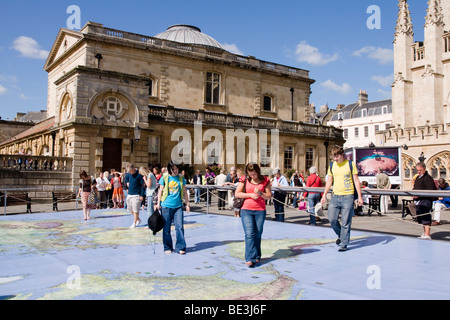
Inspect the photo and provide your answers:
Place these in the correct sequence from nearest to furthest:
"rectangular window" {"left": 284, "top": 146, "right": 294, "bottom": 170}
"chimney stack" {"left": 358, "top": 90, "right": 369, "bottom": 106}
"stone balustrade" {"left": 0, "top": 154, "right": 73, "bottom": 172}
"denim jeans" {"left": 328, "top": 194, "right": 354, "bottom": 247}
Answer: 1. "denim jeans" {"left": 328, "top": 194, "right": 354, "bottom": 247}
2. "stone balustrade" {"left": 0, "top": 154, "right": 73, "bottom": 172}
3. "rectangular window" {"left": 284, "top": 146, "right": 294, "bottom": 170}
4. "chimney stack" {"left": 358, "top": 90, "right": 369, "bottom": 106}

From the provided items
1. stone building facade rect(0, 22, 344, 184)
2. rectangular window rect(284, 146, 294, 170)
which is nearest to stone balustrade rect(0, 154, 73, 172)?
stone building facade rect(0, 22, 344, 184)

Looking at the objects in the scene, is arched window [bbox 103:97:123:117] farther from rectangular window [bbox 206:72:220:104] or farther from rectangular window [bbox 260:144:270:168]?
rectangular window [bbox 206:72:220:104]

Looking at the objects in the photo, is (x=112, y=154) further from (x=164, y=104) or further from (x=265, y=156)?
(x=265, y=156)

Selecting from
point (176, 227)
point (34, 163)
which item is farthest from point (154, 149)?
point (176, 227)

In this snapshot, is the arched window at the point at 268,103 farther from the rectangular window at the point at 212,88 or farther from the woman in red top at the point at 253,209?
the woman in red top at the point at 253,209

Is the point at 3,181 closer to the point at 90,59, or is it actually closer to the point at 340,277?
the point at 90,59

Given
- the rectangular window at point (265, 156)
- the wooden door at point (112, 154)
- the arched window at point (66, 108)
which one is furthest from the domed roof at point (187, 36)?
→ the wooden door at point (112, 154)

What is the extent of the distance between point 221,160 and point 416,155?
1787 centimetres

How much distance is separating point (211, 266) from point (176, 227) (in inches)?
55.2

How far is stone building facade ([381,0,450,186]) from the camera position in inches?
1259

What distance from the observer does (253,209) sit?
659cm

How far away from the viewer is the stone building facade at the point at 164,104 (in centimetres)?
2056

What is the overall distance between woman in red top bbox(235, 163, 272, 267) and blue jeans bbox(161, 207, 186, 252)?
60.2 inches

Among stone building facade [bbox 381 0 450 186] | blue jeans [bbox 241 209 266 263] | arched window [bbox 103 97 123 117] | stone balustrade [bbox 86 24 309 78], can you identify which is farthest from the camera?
stone building facade [bbox 381 0 450 186]
